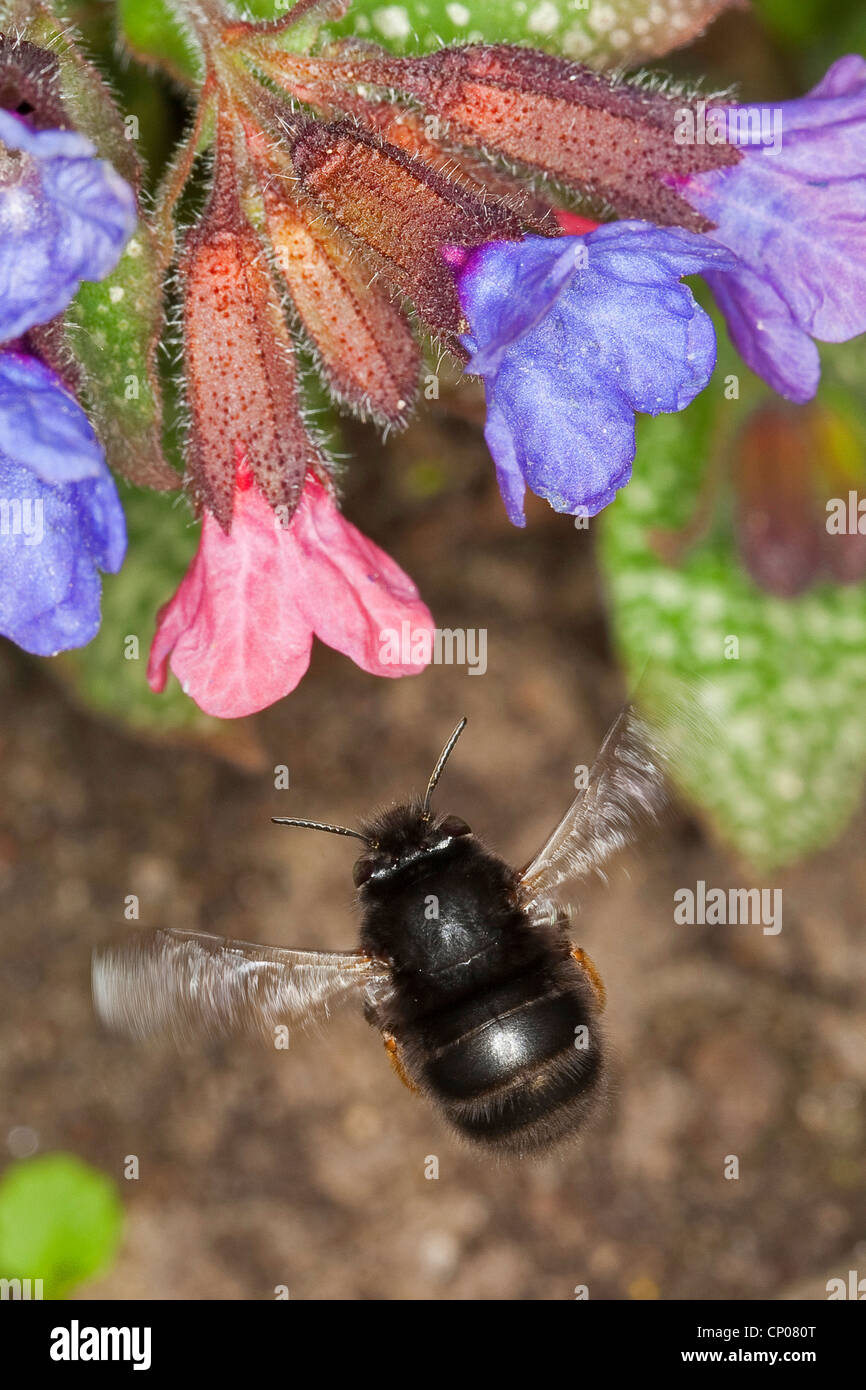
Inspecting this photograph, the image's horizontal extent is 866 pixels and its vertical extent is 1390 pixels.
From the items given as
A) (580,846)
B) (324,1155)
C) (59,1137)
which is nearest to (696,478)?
(580,846)

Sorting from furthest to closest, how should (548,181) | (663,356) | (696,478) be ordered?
(696,478), (548,181), (663,356)

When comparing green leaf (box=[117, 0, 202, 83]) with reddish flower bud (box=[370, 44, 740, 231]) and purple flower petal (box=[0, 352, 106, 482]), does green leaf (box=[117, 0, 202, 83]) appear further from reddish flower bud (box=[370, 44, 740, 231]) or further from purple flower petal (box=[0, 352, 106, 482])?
purple flower petal (box=[0, 352, 106, 482])

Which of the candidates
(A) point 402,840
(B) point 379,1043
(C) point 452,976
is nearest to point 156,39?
(A) point 402,840

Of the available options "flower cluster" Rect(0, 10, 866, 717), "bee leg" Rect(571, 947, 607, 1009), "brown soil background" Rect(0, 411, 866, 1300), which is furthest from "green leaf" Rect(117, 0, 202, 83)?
"bee leg" Rect(571, 947, 607, 1009)

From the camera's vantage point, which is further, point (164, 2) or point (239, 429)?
point (164, 2)

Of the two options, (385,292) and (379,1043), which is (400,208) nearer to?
(385,292)

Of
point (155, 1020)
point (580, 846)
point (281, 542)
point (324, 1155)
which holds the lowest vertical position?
point (324, 1155)

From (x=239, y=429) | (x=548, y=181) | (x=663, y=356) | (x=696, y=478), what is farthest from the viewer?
(x=696, y=478)

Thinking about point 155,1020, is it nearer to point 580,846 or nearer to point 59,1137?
point 580,846
